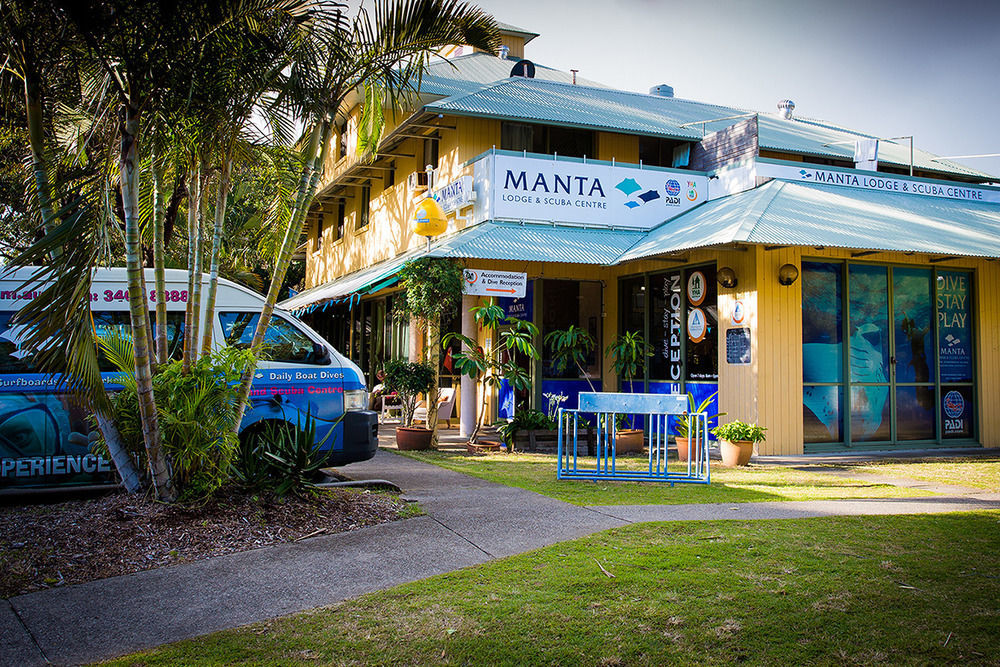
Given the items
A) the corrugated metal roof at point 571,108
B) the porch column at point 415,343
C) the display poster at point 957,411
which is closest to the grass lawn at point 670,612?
the display poster at point 957,411

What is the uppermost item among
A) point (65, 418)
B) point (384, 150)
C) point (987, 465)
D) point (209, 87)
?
point (384, 150)

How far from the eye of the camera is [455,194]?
14523 mm

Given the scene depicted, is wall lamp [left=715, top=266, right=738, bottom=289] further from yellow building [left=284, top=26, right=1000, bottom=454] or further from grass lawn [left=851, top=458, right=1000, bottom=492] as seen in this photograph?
grass lawn [left=851, top=458, right=1000, bottom=492]

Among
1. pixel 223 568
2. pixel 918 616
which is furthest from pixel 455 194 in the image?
pixel 918 616

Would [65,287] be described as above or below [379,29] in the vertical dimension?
below

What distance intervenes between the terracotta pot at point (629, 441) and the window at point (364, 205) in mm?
11360

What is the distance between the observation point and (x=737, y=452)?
1052 cm

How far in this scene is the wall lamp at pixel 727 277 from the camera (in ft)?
38.8

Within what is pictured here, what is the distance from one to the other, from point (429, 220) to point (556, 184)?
2.29 meters

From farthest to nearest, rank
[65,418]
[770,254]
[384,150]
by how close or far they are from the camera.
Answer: [384,150], [770,254], [65,418]

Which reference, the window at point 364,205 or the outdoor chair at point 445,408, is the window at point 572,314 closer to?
the outdoor chair at point 445,408

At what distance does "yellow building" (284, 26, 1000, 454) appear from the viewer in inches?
457

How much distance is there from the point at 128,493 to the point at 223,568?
5.69 feet

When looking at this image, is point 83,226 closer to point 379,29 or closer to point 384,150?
point 379,29
